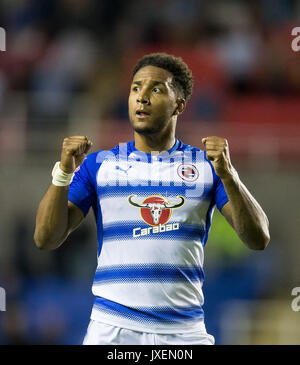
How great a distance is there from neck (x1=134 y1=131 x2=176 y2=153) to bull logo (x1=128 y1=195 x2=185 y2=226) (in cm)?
34

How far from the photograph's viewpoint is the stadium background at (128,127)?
26.8 ft

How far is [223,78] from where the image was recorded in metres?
10.7

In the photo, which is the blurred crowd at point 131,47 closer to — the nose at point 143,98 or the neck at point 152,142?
the neck at point 152,142

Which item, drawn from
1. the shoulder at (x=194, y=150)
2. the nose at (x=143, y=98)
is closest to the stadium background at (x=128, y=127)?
the shoulder at (x=194, y=150)

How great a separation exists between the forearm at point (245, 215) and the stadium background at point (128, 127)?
437 cm

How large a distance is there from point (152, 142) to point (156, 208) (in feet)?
1.43

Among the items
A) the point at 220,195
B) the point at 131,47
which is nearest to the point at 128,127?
the point at 131,47

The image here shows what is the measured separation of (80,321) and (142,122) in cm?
446

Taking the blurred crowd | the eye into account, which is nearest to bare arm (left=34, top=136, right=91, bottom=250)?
the eye

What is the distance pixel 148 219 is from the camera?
3748 millimetres

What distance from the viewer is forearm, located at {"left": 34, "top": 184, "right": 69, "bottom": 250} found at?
3674 mm

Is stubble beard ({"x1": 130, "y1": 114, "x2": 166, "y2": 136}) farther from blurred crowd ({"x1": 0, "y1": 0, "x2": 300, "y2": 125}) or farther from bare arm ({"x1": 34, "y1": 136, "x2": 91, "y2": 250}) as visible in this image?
blurred crowd ({"x1": 0, "y1": 0, "x2": 300, "y2": 125})
